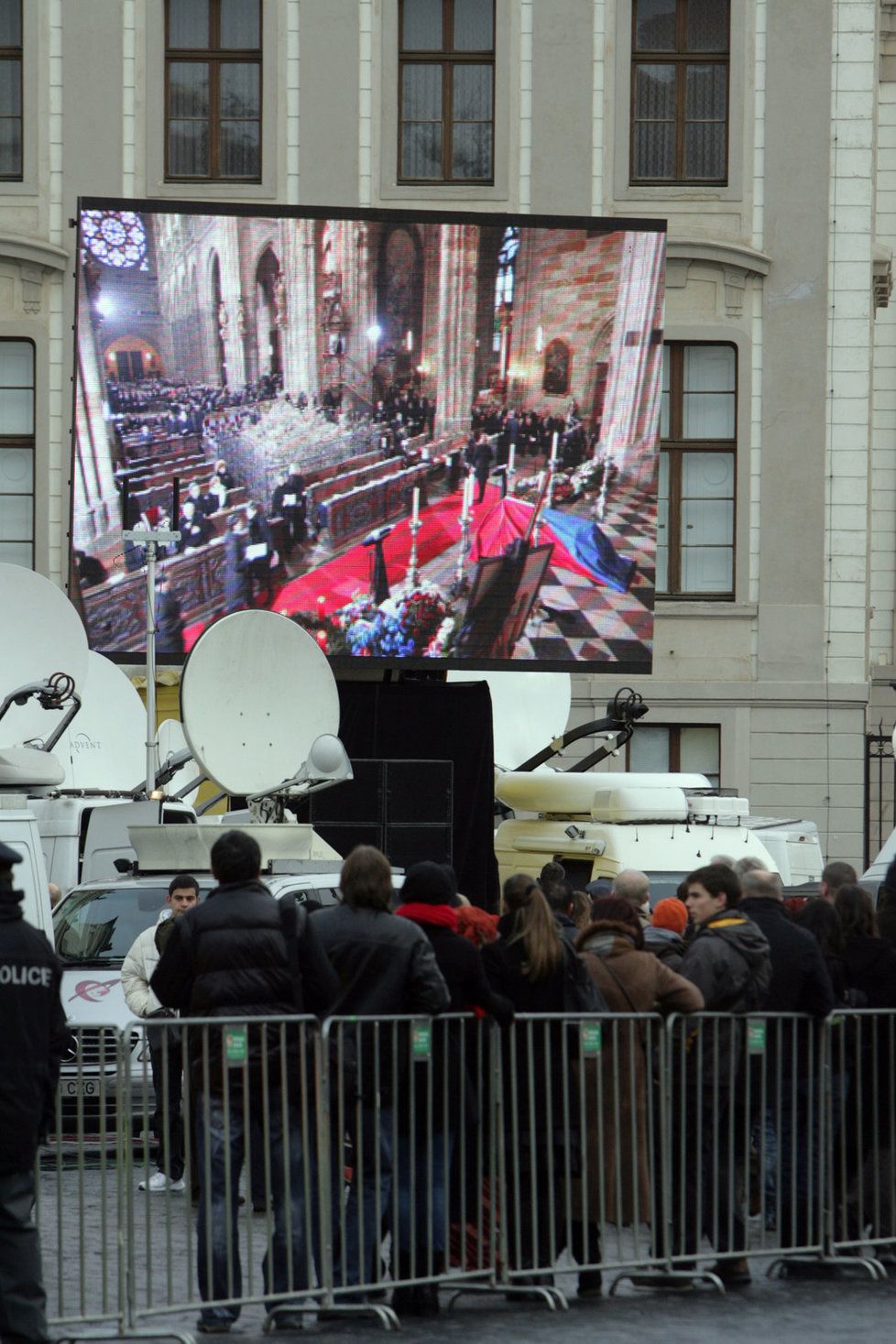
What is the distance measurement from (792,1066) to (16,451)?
22.5 metres

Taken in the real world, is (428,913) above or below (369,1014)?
above

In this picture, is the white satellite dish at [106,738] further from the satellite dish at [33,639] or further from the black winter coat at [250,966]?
the black winter coat at [250,966]

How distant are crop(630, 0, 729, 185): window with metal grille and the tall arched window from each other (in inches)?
154

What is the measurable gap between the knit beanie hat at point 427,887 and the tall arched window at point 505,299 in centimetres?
1846

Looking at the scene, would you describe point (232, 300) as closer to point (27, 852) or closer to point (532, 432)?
point (532, 432)

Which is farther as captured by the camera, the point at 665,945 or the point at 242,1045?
the point at 665,945

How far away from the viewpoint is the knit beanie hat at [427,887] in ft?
32.2

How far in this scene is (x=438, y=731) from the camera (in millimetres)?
24172

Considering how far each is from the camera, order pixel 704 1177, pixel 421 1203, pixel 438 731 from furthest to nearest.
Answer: pixel 438 731 < pixel 704 1177 < pixel 421 1203

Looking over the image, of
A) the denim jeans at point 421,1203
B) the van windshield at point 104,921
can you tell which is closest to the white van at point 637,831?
the van windshield at point 104,921

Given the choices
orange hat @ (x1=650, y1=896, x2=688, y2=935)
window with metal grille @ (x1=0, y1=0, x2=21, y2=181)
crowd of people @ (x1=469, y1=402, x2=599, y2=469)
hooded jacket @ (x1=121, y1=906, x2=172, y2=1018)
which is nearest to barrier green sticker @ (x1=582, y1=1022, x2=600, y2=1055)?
orange hat @ (x1=650, y1=896, x2=688, y2=935)

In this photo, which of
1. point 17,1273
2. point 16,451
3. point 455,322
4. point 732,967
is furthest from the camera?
point 16,451

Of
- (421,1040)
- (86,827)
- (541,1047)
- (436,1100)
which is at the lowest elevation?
(86,827)

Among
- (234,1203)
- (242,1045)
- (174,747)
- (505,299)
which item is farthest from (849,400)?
(234,1203)
